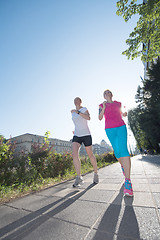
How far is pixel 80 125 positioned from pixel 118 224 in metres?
2.29

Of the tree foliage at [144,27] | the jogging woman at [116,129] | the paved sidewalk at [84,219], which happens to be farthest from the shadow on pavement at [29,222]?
the tree foliage at [144,27]

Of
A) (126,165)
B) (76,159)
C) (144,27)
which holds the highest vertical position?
(144,27)

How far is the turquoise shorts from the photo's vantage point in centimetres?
236

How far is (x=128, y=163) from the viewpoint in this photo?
2260 mm

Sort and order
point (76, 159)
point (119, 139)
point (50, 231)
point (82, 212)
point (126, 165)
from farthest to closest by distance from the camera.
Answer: point (76, 159), point (119, 139), point (126, 165), point (82, 212), point (50, 231)

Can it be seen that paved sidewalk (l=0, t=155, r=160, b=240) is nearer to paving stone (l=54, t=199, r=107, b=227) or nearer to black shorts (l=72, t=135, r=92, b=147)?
paving stone (l=54, t=199, r=107, b=227)

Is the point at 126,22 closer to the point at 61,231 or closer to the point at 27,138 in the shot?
the point at 61,231

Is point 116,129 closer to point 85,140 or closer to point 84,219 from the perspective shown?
point 85,140

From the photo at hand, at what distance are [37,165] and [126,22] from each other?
7.24 meters

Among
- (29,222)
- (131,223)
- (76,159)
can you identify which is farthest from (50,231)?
(76,159)

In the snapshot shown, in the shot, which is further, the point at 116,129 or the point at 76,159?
the point at 76,159

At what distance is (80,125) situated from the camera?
329 centimetres

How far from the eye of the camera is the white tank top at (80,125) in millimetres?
3225

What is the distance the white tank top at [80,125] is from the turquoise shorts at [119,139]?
732 millimetres
